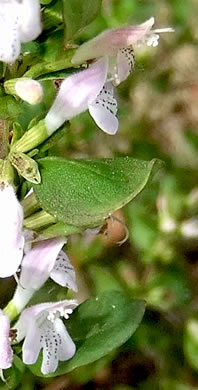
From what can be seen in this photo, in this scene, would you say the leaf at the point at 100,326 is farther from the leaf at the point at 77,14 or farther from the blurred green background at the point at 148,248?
the leaf at the point at 77,14

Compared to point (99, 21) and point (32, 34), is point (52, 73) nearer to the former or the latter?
point (32, 34)

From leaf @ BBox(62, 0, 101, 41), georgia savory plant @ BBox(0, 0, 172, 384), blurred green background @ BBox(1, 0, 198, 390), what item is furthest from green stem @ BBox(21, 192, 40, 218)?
blurred green background @ BBox(1, 0, 198, 390)

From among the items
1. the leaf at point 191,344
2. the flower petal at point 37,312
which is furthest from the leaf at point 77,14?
the leaf at point 191,344

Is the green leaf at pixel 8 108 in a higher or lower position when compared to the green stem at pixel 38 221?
higher

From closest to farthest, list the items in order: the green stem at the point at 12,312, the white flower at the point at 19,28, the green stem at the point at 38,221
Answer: the white flower at the point at 19,28, the green stem at the point at 38,221, the green stem at the point at 12,312

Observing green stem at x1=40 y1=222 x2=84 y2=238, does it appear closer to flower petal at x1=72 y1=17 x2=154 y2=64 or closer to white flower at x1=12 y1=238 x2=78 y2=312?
white flower at x1=12 y1=238 x2=78 y2=312

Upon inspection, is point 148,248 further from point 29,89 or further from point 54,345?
point 29,89

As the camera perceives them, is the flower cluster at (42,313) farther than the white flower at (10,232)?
Yes
